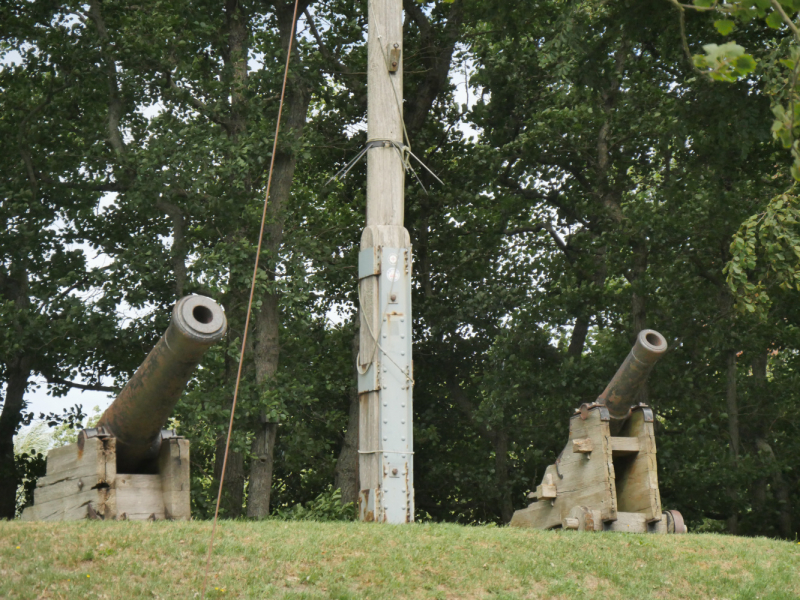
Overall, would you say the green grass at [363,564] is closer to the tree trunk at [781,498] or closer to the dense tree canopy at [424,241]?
the dense tree canopy at [424,241]

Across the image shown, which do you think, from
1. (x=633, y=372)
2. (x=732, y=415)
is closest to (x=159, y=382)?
(x=633, y=372)

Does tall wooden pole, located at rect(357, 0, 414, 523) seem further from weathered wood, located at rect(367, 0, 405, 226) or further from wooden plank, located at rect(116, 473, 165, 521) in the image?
wooden plank, located at rect(116, 473, 165, 521)

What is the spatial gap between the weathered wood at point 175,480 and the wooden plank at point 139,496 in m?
0.07

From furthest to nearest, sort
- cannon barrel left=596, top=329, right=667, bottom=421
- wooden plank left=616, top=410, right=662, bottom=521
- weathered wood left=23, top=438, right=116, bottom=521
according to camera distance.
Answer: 1. wooden plank left=616, top=410, right=662, bottom=521
2. cannon barrel left=596, top=329, right=667, bottom=421
3. weathered wood left=23, top=438, right=116, bottom=521

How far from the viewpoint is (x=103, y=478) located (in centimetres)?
855

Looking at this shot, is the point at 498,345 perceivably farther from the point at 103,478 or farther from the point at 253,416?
the point at 103,478

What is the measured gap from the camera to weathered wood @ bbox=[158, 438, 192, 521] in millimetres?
8922

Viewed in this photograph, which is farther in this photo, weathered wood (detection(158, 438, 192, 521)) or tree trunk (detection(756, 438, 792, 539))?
tree trunk (detection(756, 438, 792, 539))

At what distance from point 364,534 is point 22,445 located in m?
14.7

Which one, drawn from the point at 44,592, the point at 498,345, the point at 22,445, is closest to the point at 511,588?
the point at 44,592

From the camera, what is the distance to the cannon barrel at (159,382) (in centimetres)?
756

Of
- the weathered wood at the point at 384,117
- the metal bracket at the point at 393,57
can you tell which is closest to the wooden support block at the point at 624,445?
the weathered wood at the point at 384,117

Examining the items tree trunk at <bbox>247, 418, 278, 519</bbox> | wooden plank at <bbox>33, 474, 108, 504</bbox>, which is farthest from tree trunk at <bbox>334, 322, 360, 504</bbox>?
wooden plank at <bbox>33, 474, 108, 504</bbox>

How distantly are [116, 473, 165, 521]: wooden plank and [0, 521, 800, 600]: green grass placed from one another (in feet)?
2.21
